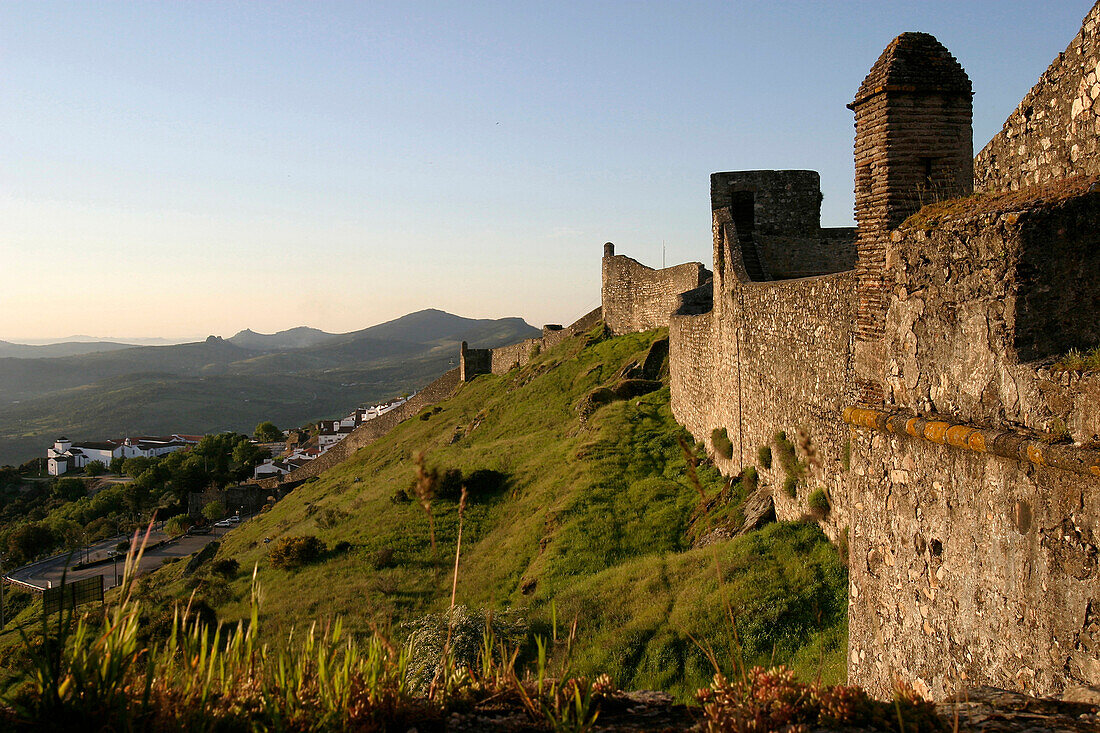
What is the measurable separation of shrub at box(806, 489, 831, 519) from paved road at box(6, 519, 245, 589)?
121 ft

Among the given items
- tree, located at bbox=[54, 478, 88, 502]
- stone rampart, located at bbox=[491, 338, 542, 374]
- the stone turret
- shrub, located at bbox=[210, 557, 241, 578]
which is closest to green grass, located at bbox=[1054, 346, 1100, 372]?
the stone turret

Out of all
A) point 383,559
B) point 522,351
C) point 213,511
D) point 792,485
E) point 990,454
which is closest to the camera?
point 990,454

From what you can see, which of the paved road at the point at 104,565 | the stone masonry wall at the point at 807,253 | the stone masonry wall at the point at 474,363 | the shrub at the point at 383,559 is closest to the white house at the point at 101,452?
the paved road at the point at 104,565

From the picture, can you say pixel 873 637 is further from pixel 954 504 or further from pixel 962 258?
pixel 962 258

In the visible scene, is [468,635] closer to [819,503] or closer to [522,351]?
[819,503]

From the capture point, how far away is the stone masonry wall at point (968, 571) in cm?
325

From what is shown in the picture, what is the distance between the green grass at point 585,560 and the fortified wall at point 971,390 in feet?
2.58

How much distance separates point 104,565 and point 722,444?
42636 millimetres

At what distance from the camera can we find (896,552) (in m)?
4.79

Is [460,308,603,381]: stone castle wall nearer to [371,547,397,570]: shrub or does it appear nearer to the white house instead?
[371,547,397,570]: shrub

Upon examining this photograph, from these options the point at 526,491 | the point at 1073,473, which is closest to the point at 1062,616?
the point at 1073,473

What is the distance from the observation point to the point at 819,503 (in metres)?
10.3

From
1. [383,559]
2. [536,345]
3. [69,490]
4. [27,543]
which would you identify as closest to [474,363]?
[536,345]

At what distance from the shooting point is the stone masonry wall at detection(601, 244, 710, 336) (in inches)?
1305
